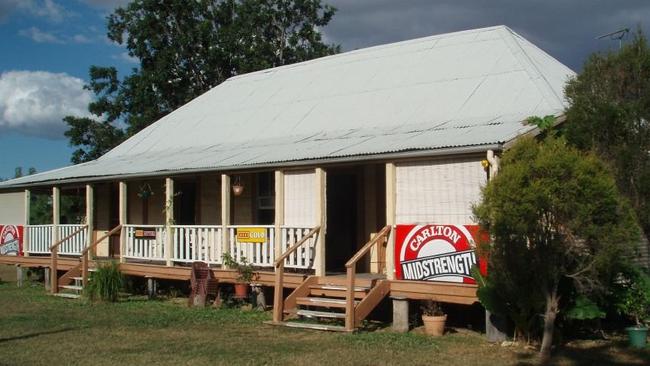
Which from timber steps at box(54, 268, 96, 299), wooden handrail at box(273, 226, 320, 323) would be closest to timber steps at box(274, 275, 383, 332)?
wooden handrail at box(273, 226, 320, 323)

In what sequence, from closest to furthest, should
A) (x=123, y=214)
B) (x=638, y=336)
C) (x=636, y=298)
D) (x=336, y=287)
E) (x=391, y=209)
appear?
1. (x=638, y=336)
2. (x=636, y=298)
3. (x=391, y=209)
4. (x=336, y=287)
5. (x=123, y=214)

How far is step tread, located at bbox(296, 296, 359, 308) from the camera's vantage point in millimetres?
11805

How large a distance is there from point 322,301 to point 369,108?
4.74m

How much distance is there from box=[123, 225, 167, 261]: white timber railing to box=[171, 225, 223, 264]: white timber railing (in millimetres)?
513

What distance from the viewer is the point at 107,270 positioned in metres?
15.9

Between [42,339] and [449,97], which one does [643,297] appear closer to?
[449,97]

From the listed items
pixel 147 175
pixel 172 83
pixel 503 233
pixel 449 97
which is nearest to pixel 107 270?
pixel 147 175

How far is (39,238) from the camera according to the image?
65.9 feet

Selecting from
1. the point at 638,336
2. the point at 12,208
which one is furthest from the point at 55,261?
the point at 638,336

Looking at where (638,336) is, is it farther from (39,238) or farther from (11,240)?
(11,240)

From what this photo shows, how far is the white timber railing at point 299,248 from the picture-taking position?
1312 cm

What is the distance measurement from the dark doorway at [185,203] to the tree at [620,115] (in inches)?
427

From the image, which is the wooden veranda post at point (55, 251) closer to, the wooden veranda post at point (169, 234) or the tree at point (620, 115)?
the wooden veranda post at point (169, 234)

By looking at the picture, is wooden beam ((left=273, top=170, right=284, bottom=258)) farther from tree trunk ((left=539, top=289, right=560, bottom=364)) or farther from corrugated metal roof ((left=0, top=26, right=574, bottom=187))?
tree trunk ((left=539, top=289, right=560, bottom=364))
